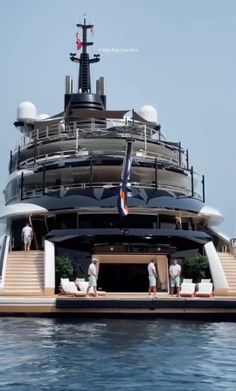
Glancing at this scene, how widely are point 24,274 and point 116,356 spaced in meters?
11.6

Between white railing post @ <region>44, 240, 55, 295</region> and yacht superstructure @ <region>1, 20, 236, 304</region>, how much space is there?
0.04 meters

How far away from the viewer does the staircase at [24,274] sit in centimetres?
2352

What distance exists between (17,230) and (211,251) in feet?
33.4

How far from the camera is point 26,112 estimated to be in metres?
44.3

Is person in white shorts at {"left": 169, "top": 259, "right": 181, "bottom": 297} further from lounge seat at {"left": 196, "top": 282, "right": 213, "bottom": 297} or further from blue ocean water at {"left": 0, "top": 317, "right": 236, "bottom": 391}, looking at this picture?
blue ocean water at {"left": 0, "top": 317, "right": 236, "bottom": 391}

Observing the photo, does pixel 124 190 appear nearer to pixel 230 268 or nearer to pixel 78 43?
pixel 230 268

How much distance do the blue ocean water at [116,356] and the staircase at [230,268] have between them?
17.4ft

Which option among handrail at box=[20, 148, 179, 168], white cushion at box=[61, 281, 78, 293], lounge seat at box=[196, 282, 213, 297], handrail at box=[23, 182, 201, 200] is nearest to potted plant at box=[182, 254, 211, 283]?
lounge seat at box=[196, 282, 213, 297]

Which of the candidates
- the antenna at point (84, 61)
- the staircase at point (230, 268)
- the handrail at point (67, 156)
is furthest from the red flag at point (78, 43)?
the staircase at point (230, 268)

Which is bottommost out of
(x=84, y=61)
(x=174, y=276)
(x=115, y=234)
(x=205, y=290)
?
(x=205, y=290)

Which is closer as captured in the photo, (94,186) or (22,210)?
(22,210)

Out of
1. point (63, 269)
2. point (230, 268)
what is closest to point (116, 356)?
point (63, 269)

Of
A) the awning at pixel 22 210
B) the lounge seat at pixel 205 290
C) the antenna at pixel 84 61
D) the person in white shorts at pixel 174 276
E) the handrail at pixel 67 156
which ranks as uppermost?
the antenna at pixel 84 61

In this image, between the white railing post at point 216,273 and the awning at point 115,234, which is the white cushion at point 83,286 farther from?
the white railing post at point 216,273
